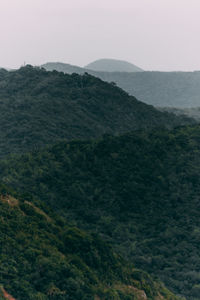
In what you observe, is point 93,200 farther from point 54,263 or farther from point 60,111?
point 60,111

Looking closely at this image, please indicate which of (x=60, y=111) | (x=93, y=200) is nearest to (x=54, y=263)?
(x=93, y=200)

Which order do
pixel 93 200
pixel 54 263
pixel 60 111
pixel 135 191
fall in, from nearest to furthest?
pixel 54 263 < pixel 93 200 < pixel 135 191 < pixel 60 111

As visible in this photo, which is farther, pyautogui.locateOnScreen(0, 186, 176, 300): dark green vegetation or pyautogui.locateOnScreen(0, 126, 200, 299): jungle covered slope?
pyautogui.locateOnScreen(0, 126, 200, 299): jungle covered slope

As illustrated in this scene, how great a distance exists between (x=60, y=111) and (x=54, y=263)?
57125 millimetres

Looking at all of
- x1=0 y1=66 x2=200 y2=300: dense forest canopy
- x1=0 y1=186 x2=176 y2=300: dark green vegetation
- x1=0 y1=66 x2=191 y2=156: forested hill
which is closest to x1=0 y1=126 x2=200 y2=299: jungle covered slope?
x1=0 y1=66 x2=200 y2=300: dense forest canopy

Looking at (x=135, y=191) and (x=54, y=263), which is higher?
(x=54, y=263)

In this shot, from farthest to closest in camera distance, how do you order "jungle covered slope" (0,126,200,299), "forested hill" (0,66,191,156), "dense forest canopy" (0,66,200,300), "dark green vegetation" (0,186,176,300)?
"forested hill" (0,66,191,156) → "jungle covered slope" (0,126,200,299) → "dense forest canopy" (0,66,200,300) → "dark green vegetation" (0,186,176,300)

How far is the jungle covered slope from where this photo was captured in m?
33.4

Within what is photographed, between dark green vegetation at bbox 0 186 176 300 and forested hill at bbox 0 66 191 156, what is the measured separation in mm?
35498

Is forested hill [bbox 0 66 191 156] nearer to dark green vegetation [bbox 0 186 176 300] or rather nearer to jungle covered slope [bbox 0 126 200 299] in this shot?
jungle covered slope [bbox 0 126 200 299]

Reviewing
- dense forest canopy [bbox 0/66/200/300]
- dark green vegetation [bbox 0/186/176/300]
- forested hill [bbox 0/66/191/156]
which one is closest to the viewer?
dark green vegetation [bbox 0/186/176/300]

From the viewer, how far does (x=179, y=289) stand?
95.6 ft

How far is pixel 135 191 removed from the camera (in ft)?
137

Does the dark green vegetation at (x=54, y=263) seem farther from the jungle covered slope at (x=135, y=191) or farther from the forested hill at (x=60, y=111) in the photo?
the forested hill at (x=60, y=111)
